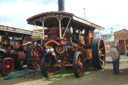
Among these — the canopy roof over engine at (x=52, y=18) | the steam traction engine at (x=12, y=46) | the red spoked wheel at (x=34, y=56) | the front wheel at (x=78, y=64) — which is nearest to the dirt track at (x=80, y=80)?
the front wheel at (x=78, y=64)

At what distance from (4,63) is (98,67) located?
166 inches

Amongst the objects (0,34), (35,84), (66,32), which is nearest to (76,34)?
(66,32)

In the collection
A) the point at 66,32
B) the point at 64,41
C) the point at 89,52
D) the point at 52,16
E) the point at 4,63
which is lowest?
the point at 4,63

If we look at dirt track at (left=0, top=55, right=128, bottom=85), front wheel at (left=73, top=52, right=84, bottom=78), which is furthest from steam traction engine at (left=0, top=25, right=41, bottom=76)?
front wheel at (left=73, top=52, right=84, bottom=78)

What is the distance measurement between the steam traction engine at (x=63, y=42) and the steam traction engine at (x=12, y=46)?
1.55 meters

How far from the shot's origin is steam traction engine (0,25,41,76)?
6516mm

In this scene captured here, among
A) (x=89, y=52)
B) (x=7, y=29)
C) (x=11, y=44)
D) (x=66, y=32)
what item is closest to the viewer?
(x=66, y=32)

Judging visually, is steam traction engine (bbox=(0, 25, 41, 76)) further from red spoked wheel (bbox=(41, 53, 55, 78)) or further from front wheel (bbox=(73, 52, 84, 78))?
front wheel (bbox=(73, 52, 84, 78))

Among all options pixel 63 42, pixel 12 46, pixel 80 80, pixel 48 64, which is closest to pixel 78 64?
pixel 80 80

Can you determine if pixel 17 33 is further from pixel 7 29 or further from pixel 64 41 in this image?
pixel 64 41

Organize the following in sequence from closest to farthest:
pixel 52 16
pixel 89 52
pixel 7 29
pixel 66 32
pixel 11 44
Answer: pixel 52 16
pixel 66 32
pixel 89 52
pixel 7 29
pixel 11 44

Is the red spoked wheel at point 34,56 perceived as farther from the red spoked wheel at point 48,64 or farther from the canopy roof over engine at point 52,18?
the canopy roof over engine at point 52,18

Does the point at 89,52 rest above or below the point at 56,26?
below

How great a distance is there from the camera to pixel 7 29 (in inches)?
273
